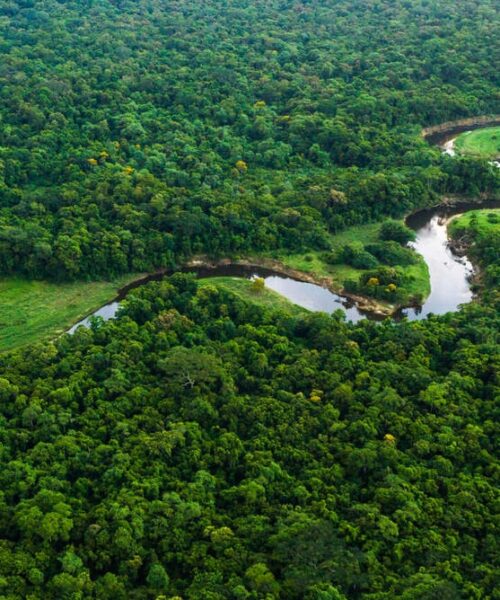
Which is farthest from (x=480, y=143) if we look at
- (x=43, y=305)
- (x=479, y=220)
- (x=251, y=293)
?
(x=43, y=305)

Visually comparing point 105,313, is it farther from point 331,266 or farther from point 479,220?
point 479,220

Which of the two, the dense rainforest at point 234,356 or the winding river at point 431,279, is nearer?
the dense rainforest at point 234,356

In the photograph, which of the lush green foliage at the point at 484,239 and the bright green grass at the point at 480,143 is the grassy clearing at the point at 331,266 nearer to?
the lush green foliage at the point at 484,239

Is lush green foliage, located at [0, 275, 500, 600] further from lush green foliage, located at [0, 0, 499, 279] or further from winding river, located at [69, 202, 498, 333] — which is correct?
lush green foliage, located at [0, 0, 499, 279]


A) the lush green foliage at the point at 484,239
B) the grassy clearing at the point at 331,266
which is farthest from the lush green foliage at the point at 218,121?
the lush green foliage at the point at 484,239

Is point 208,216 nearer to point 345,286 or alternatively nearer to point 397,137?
point 345,286

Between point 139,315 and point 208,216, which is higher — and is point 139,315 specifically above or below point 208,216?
below

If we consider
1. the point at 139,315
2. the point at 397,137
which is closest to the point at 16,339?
the point at 139,315
